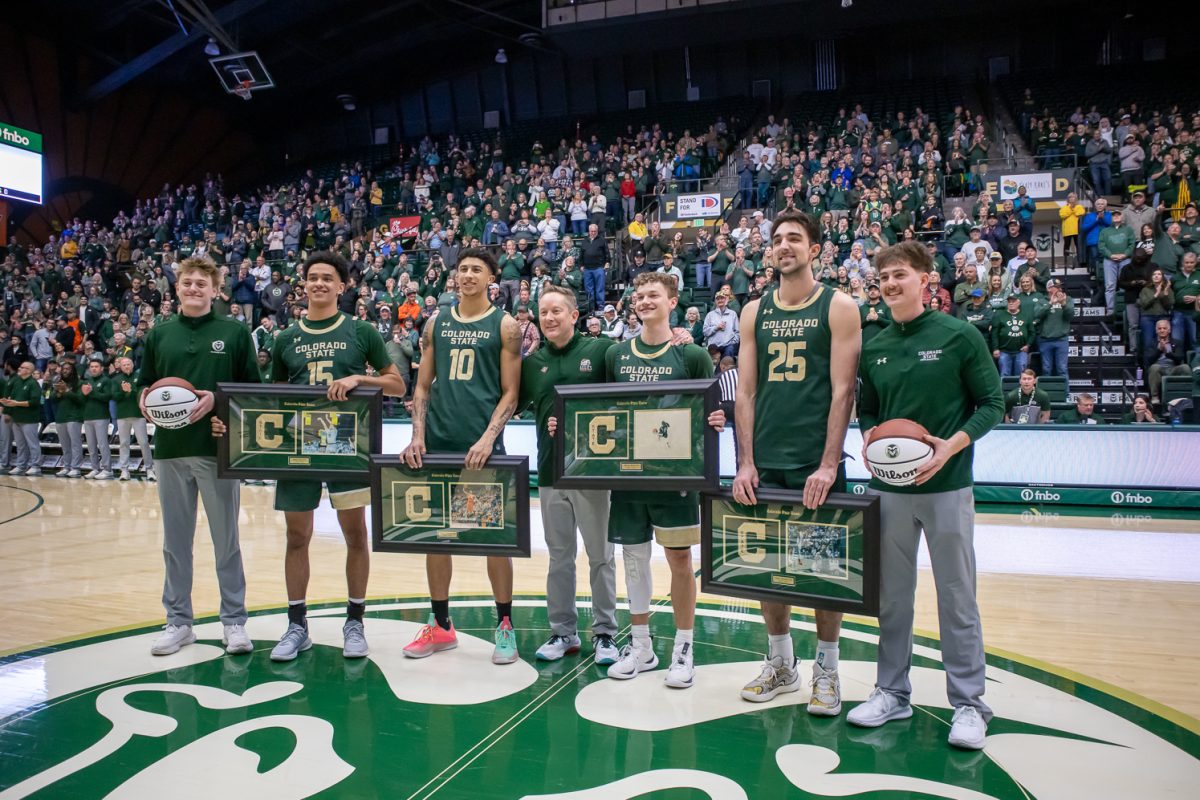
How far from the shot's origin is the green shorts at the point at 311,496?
14.3 ft

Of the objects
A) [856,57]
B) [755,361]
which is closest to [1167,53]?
[856,57]

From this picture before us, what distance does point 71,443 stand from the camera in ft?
45.2

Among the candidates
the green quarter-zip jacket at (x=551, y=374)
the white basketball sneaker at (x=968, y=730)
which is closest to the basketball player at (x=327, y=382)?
the green quarter-zip jacket at (x=551, y=374)

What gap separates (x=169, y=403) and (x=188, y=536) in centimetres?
78

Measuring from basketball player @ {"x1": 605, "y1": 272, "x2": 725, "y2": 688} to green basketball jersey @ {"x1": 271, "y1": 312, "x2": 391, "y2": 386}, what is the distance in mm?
1371

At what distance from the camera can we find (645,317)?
160 inches

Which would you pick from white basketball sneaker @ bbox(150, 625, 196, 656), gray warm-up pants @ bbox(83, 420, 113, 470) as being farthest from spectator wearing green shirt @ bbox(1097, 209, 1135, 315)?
gray warm-up pants @ bbox(83, 420, 113, 470)

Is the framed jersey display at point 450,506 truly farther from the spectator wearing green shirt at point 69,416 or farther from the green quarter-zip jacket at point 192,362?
the spectator wearing green shirt at point 69,416

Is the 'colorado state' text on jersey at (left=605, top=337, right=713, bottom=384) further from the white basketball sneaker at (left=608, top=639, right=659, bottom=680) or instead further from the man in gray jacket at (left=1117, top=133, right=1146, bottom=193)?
the man in gray jacket at (left=1117, top=133, right=1146, bottom=193)

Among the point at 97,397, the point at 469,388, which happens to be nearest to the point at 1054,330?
the point at 469,388

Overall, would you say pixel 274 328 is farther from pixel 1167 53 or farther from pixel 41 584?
pixel 1167 53

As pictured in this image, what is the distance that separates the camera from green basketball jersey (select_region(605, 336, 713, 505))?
13.2 feet

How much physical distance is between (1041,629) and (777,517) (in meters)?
2.41

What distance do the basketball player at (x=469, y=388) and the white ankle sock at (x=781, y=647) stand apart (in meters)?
1.32
